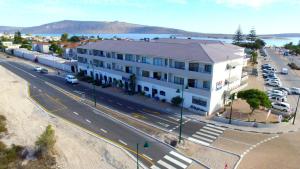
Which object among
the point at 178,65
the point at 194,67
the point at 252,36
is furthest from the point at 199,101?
the point at 252,36

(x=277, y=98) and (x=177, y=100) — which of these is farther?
(x=277, y=98)

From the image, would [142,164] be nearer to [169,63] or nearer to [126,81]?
[169,63]

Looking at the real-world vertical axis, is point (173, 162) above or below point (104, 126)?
below

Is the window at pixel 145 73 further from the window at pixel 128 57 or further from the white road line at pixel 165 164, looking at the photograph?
the white road line at pixel 165 164

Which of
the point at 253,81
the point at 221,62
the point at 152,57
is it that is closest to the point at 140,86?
the point at 152,57

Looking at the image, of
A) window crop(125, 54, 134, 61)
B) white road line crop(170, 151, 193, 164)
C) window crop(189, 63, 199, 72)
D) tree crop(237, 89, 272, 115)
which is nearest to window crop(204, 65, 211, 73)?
window crop(189, 63, 199, 72)

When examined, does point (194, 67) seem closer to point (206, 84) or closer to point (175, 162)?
point (206, 84)
